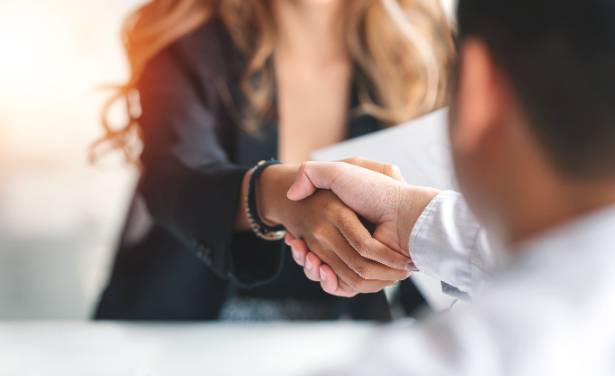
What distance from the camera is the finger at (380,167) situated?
24.2 inches

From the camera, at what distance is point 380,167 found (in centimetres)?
62

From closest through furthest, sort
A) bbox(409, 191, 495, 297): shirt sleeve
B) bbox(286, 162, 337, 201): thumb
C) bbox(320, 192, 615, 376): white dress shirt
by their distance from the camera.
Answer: bbox(320, 192, 615, 376): white dress shirt < bbox(409, 191, 495, 297): shirt sleeve < bbox(286, 162, 337, 201): thumb

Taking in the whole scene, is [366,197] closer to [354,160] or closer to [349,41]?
[354,160]

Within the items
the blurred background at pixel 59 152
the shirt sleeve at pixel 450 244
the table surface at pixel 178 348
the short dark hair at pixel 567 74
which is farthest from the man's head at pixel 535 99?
the blurred background at pixel 59 152

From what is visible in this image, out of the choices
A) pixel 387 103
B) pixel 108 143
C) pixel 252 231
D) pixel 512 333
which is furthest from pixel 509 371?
pixel 108 143

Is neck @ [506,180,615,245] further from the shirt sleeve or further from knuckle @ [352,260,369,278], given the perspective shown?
knuckle @ [352,260,369,278]

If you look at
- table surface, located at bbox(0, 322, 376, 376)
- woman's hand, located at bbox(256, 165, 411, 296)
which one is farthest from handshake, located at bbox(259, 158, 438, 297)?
table surface, located at bbox(0, 322, 376, 376)

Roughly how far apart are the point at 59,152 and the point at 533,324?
2.42 ft

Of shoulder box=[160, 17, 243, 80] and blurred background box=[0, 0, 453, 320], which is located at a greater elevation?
shoulder box=[160, 17, 243, 80]

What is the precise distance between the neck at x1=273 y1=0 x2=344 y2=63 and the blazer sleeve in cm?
10

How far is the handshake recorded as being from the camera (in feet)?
1.96

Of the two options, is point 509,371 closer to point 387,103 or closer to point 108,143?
point 387,103

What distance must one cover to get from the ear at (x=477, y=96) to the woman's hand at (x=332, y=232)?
26 cm

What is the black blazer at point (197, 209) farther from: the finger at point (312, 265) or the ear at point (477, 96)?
the ear at point (477, 96)
